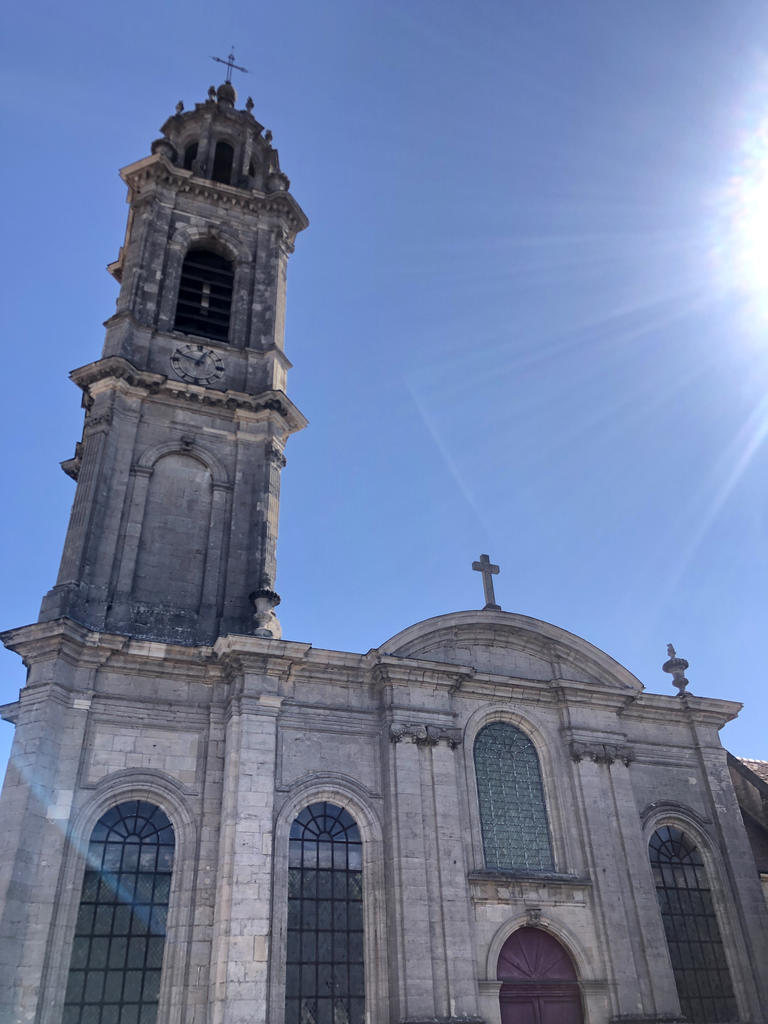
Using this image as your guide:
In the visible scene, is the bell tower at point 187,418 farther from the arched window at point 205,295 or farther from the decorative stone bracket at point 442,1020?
the decorative stone bracket at point 442,1020

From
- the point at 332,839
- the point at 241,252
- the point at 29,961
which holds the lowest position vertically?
the point at 29,961

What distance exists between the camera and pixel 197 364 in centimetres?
2167

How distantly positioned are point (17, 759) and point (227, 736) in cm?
365

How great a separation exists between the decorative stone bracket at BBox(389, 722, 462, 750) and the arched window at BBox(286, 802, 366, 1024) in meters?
1.79

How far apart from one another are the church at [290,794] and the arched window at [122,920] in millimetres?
37

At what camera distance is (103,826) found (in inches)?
593

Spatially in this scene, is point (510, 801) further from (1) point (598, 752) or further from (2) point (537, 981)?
(2) point (537, 981)

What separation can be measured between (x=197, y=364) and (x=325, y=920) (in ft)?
43.5

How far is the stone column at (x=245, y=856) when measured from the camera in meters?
13.7

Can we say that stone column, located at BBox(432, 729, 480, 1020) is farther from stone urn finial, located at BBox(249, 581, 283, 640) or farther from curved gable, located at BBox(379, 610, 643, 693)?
stone urn finial, located at BBox(249, 581, 283, 640)

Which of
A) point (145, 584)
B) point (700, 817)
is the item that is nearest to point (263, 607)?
point (145, 584)

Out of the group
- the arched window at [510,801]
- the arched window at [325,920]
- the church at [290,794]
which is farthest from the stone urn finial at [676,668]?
the arched window at [325,920]

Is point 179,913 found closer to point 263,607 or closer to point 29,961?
point 29,961

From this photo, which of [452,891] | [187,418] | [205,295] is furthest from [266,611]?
[205,295]
